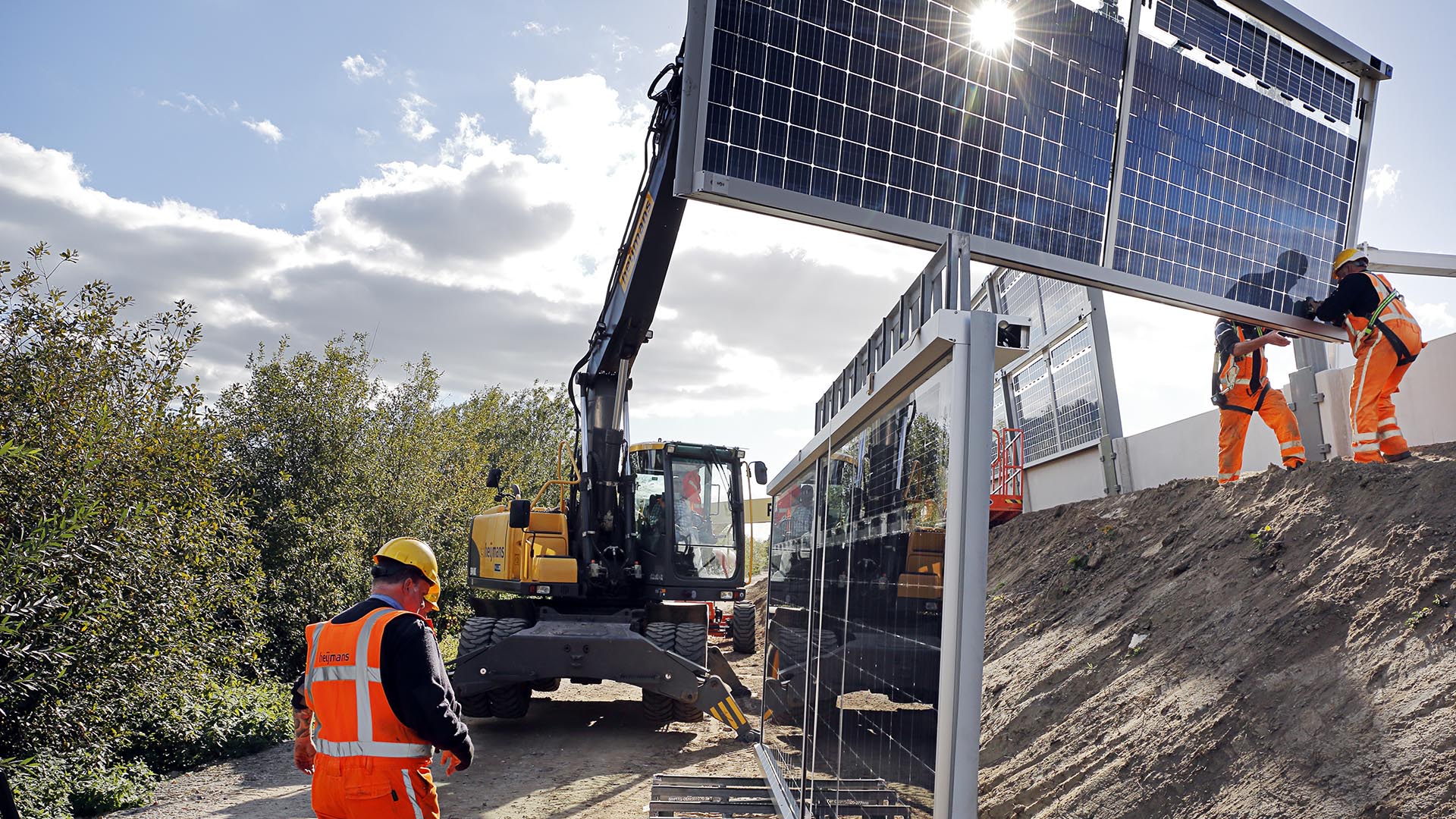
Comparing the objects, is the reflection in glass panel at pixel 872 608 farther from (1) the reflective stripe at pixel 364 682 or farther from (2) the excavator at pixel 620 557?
(2) the excavator at pixel 620 557

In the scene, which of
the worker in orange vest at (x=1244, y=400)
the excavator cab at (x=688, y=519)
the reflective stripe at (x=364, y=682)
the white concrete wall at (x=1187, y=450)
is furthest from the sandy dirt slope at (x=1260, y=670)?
the excavator cab at (x=688, y=519)

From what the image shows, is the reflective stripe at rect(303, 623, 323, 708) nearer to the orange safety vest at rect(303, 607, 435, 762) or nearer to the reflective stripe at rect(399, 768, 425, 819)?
the orange safety vest at rect(303, 607, 435, 762)

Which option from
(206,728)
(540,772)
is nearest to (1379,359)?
(540,772)

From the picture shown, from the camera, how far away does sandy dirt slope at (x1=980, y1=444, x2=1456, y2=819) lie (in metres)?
3.87

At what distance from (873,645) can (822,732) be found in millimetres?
1381

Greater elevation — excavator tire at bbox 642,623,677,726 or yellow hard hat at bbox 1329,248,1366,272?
yellow hard hat at bbox 1329,248,1366,272

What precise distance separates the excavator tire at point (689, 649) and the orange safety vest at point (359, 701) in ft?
20.0

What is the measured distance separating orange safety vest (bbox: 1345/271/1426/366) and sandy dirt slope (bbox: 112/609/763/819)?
5848 mm

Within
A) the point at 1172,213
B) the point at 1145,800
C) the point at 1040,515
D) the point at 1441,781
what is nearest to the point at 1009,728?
the point at 1145,800

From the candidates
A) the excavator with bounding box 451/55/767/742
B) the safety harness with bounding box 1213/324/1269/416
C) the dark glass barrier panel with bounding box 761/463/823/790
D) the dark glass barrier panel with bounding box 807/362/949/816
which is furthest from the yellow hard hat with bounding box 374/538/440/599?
the safety harness with bounding box 1213/324/1269/416

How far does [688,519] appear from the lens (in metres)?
11.2

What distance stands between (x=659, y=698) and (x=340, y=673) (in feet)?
21.6

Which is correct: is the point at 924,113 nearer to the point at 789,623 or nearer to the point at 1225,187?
the point at 1225,187

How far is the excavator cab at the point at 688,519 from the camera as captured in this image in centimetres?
1104
